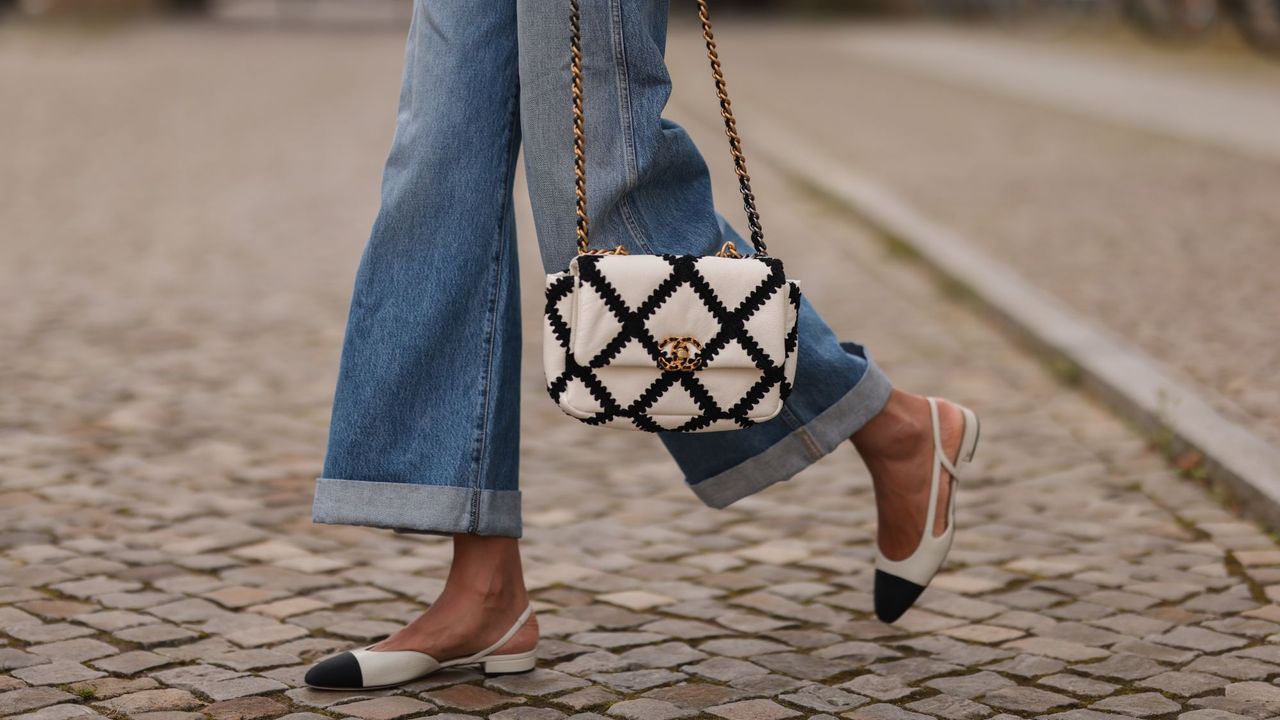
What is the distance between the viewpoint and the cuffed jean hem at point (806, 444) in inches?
104

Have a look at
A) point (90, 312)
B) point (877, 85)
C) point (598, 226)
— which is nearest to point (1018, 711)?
point (598, 226)

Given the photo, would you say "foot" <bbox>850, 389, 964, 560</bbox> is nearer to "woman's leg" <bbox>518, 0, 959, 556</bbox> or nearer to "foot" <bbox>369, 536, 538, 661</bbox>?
"woman's leg" <bbox>518, 0, 959, 556</bbox>

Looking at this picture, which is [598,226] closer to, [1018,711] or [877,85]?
[1018,711]

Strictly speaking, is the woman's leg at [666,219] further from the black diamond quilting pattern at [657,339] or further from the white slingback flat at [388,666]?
the white slingback flat at [388,666]

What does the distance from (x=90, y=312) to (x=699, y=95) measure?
942 centimetres

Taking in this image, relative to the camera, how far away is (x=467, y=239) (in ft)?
8.18

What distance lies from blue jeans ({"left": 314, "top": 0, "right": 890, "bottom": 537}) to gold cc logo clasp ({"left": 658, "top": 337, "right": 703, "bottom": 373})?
234 mm

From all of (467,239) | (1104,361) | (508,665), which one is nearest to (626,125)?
(467,239)

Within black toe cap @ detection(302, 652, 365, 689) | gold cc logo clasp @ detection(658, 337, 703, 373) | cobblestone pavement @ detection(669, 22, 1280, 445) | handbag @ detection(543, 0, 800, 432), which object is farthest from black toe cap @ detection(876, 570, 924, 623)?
cobblestone pavement @ detection(669, 22, 1280, 445)

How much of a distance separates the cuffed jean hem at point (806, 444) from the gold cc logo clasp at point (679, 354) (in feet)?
1.33

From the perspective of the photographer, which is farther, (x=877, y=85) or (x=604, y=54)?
(x=877, y=85)

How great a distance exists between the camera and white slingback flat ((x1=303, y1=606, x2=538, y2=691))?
250cm

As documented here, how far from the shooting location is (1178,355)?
4.84m

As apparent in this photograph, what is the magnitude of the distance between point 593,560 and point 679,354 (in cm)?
103
